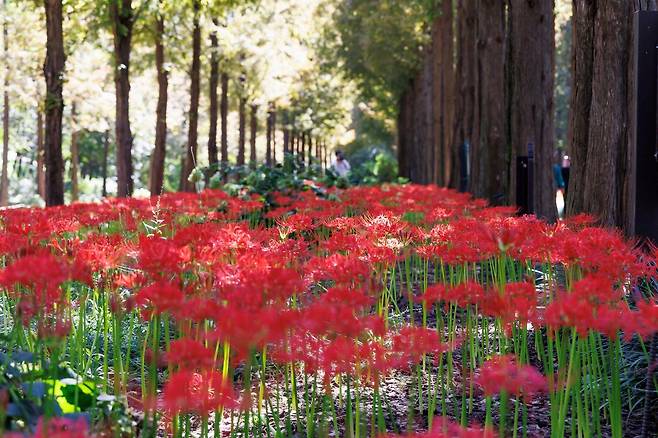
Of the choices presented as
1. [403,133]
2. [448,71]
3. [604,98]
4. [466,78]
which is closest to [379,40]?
[448,71]

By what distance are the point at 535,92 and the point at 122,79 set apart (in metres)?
9.27

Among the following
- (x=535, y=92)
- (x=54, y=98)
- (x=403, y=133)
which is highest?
(x=403, y=133)

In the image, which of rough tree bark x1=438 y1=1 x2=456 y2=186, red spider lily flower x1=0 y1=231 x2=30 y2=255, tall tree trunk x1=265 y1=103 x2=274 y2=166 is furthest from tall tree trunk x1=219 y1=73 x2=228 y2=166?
red spider lily flower x1=0 y1=231 x2=30 y2=255

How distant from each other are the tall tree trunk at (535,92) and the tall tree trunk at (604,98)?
3.88 metres

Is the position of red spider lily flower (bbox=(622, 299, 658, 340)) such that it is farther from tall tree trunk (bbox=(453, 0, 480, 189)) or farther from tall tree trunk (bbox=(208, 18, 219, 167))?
tall tree trunk (bbox=(208, 18, 219, 167))

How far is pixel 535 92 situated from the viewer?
1182 centimetres

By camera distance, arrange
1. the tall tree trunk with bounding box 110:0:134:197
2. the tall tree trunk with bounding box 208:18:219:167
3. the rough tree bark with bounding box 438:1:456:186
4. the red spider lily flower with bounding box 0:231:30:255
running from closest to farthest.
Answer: the red spider lily flower with bounding box 0:231:30:255, the tall tree trunk with bounding box 110:0:134:197, the rough tree bark with bounding box 438:1:456:186, the tall tree trunk with bounding box 208:18:219:167

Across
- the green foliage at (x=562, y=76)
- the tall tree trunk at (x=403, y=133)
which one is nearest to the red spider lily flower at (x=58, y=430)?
the tall tree trunk at (x=403, y=133)

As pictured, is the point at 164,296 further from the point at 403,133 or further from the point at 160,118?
the point at 403,133

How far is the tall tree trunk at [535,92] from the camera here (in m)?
11.5

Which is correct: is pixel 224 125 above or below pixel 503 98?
above

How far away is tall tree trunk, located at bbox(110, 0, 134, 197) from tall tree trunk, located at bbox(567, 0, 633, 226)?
1072cm

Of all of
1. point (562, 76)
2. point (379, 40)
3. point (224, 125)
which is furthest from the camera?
point (562, 76)

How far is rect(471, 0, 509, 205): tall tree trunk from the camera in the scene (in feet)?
44.2
